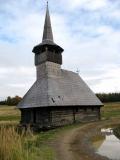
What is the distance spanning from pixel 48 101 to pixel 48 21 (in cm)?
1182

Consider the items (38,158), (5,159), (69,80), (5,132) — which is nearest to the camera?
(5,159)

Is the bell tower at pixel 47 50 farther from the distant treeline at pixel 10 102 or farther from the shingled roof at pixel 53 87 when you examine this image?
the distant treeline at pixel 10 102

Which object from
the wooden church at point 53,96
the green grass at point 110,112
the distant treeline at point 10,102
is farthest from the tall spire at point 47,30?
the distant treeline at point 10,102

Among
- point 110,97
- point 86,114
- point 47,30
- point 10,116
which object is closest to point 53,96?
point 86,114

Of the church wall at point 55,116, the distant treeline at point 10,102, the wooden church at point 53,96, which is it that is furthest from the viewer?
the distant treeline at point 10,102

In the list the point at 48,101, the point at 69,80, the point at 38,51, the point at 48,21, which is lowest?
the point at 48,101

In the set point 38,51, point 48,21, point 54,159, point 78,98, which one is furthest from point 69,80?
point 54,159

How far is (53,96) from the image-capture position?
84.8 ft

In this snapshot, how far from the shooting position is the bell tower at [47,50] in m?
29.2

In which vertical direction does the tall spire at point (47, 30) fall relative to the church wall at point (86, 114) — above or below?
above

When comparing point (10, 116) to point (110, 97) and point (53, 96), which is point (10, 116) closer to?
point (53, 96)

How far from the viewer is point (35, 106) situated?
25.8 meters

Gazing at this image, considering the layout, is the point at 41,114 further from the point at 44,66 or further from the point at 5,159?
the point at 5,159

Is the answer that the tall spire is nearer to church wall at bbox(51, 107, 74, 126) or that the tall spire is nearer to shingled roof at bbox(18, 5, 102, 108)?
shingled roof at bbox(18, 5, 102, 108)
